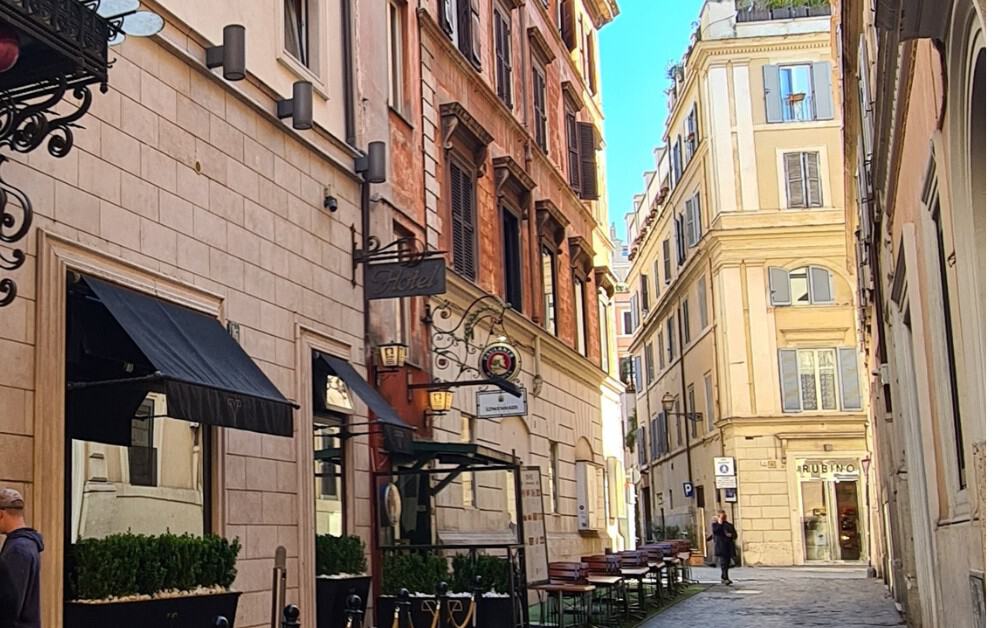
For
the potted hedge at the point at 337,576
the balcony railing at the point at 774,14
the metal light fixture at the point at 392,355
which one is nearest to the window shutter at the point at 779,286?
the balcony railing at the point at 774,14

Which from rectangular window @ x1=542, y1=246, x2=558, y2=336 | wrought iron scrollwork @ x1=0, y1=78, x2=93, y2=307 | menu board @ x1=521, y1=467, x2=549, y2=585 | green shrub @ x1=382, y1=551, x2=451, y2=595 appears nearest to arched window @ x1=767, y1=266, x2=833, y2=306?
rectangular window @ x1=542, y1=246, x2=558, y2=336

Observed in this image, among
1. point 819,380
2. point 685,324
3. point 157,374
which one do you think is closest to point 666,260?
point 685,324

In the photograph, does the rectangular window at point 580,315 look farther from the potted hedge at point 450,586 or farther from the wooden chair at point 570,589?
the potted hedge at point 450,586

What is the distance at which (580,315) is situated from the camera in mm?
29141

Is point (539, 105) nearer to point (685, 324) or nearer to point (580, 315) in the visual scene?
point (580, 315)

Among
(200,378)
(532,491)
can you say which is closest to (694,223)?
(532,491)

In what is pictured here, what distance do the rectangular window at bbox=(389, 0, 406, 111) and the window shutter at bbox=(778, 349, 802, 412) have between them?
2728 centimetres

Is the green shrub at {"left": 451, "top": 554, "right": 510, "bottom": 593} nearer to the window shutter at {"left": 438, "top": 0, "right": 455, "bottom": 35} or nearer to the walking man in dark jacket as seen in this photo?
the window shutter at {"left": 438, "top": 0, "right": 455, "bottom": 35}

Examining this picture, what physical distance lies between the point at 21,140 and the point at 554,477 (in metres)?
18.6

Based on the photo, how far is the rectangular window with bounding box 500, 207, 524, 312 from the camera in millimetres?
22925

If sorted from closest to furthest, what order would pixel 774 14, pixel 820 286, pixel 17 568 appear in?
pixel 17 568 < pixel 820 286 < pixel 774 14

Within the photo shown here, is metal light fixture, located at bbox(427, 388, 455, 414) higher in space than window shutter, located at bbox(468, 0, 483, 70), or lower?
lower

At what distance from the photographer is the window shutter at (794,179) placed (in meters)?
43.2
